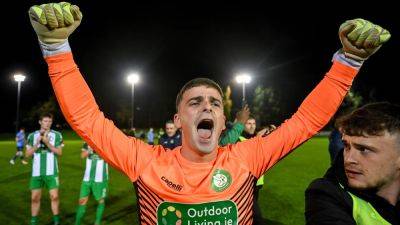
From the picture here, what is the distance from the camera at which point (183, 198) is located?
2.73m

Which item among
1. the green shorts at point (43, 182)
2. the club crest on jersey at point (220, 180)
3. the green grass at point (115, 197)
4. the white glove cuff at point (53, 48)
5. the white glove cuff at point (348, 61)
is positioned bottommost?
the green grass at point (115, 197)

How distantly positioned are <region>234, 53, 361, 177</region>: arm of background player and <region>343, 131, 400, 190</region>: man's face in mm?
490

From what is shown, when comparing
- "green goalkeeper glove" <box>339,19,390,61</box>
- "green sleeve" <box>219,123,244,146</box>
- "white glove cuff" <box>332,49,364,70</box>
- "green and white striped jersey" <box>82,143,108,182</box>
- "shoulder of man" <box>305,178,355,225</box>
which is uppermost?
"green goalkeeper glove" <box>339,19,390,61</box>

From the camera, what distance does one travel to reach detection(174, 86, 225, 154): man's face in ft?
9.71

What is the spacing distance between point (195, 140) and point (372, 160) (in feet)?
3.94

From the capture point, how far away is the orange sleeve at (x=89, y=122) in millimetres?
2613

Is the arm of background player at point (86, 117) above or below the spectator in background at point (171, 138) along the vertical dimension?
above

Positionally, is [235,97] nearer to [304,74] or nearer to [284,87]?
[284,87]

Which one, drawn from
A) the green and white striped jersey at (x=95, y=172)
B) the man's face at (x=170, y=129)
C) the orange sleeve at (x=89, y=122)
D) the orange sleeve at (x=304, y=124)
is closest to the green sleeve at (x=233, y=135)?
the green and white striped jersey at (x=95, y=172)

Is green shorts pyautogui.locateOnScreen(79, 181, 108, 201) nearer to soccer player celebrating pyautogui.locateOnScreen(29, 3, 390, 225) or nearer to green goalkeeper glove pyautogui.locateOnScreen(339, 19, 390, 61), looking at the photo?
soccer player celebrating pyautogui.locateOnScreen(29, 3, 390, 225)

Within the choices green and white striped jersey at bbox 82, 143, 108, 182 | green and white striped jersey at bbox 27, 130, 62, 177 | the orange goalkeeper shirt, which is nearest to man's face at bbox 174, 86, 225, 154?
the orange goalkeeper shirt

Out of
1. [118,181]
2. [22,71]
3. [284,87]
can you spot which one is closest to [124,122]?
[22,71]

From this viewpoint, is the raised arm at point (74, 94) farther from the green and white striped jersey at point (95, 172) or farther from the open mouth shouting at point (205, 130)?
the green and white striped jersey at point (95, 172)

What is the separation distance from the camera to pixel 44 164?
902 centimetres
